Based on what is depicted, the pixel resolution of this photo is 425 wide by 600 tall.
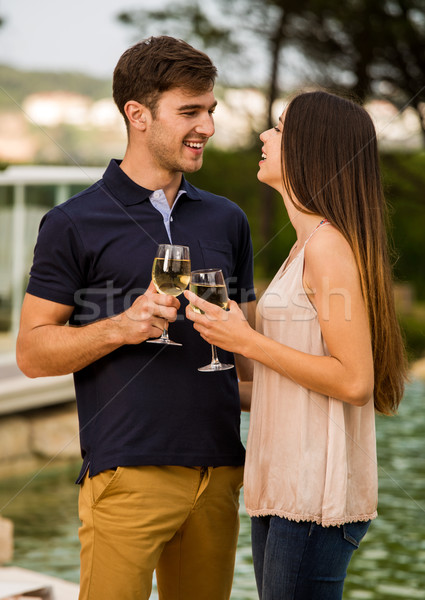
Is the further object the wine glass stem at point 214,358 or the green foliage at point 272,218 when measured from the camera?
the green foliage at point 272,218

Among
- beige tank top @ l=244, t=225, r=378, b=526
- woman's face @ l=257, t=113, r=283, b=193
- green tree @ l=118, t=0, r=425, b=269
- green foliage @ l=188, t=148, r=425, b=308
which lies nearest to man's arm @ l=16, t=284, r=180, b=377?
beige tank top @ l=244, t=225, r=378, b=526

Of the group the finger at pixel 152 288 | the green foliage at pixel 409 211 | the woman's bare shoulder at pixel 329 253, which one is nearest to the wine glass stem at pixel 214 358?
the finger at pixel 152 288

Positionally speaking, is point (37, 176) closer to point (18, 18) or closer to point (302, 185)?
point (302, 185)

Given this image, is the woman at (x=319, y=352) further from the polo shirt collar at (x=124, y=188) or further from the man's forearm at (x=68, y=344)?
the polo shirt collar at (x=124, y=188)

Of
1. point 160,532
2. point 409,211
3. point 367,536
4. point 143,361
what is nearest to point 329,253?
point 143,361

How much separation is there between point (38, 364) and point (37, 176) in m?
5.50

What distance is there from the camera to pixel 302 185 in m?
1.84

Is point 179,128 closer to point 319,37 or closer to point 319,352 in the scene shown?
point 319,352

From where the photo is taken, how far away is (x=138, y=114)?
212 centimetres

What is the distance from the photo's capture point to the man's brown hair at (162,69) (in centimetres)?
206

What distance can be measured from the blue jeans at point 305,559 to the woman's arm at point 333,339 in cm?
31

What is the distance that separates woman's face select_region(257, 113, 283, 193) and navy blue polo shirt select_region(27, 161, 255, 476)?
11.8 inches

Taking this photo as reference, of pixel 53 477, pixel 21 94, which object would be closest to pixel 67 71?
pixel 21 94

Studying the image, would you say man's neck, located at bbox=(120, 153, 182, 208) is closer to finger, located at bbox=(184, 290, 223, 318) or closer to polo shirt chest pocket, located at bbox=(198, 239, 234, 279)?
polo shirt chest pocket, located at bbox=(198, 239, 234, 279)
